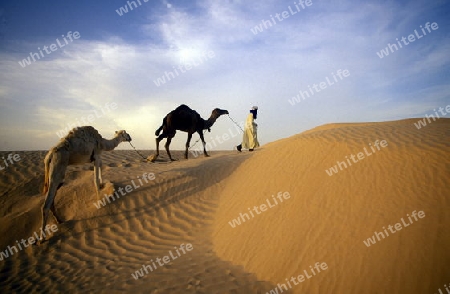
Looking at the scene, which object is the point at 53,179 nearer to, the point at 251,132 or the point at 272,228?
the point at 272,228

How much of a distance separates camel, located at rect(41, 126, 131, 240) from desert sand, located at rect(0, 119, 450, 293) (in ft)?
3.23

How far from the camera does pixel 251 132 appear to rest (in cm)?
1292

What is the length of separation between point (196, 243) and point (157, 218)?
182 cm

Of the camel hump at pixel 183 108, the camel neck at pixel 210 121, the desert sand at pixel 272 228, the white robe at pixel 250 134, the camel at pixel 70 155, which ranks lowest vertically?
the desert sand at pixel 272 228

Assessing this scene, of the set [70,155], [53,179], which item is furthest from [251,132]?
[53,179]

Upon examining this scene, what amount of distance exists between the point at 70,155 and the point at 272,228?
209 inches

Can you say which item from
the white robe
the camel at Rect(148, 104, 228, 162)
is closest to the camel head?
the camel at Rect(148, 104, 228, 162)

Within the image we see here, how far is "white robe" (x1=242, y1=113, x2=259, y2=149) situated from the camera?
42.4 feet

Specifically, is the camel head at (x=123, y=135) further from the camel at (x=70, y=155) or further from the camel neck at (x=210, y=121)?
the camel neck at (x=210, y=121)

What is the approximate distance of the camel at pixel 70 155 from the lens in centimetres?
572

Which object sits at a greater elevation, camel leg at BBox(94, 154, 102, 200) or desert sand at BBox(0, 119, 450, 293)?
camel leg at BBox(94, 154, 102, 200)

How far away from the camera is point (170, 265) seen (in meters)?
4.73

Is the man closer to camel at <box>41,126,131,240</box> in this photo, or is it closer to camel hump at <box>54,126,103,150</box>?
camel at <box>41,126,131,240</box>

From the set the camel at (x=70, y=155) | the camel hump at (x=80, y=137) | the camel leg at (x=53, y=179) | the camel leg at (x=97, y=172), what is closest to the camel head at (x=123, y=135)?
the camel at (x=70, y=155)
